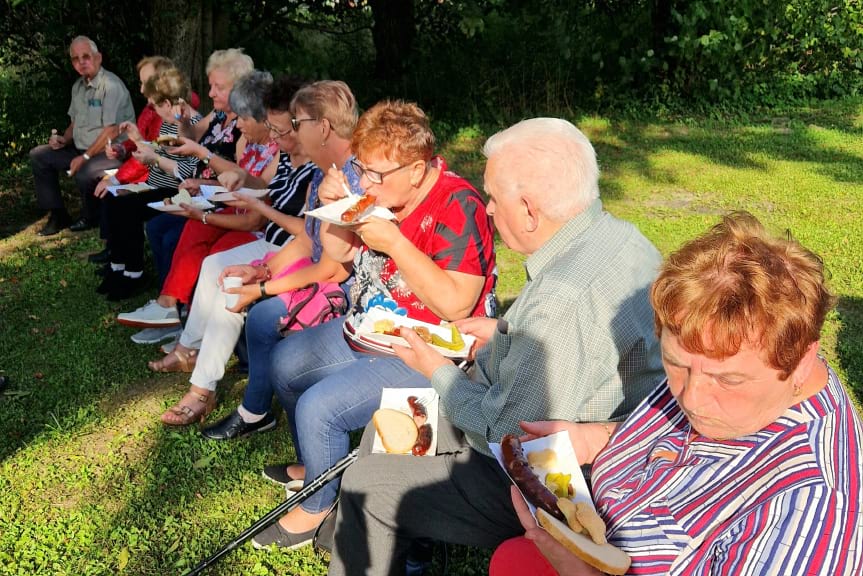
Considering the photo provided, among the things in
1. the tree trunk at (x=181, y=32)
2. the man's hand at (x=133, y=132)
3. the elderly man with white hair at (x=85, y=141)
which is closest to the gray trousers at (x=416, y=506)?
the man's hand at (x=133, y=132)

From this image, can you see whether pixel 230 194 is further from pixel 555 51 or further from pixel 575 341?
pixel 555 51

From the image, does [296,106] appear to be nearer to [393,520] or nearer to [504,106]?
[393,520]

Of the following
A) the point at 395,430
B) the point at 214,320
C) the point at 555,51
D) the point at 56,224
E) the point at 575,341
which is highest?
the point at 575,341

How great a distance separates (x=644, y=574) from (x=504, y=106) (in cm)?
898

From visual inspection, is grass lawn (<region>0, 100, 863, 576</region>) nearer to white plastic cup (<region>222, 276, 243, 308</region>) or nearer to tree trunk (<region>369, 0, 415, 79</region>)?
white plastic cup (<region>222, 276, 243, 308</region>)

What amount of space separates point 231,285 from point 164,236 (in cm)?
137

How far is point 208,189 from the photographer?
4.34m

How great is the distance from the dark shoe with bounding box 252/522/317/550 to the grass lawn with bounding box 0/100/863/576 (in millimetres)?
36

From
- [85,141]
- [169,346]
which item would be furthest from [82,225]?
[169,346]

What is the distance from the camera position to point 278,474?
3.53 metres

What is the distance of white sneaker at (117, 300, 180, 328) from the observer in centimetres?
483

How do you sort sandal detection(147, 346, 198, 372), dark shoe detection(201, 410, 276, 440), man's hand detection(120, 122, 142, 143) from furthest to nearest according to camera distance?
man's hand detection(120, 122, 142, 143), sandal detection(147, 346, 198, 372), dark shoe detection(201, 410, 276, 440)

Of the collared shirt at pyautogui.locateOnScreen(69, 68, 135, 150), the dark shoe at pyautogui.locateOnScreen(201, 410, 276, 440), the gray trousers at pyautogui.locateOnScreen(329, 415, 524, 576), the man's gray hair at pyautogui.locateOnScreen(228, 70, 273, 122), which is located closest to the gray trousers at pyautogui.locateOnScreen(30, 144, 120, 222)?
the collared shirt at pyautogui.locateOnScreen(69, 68, 135, 150)

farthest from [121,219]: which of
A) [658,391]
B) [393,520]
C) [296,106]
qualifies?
[658,391]
